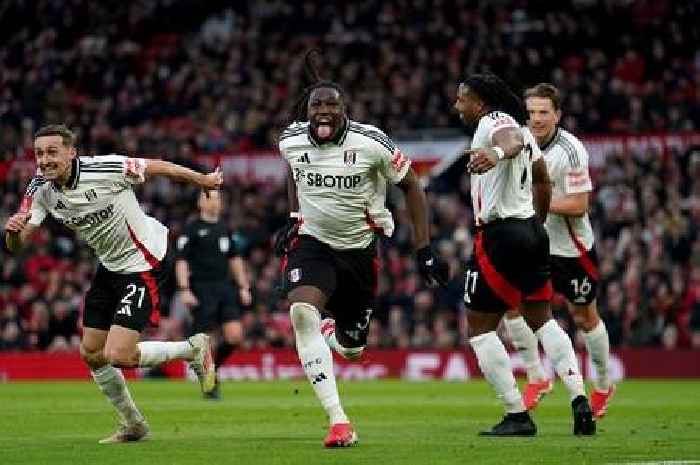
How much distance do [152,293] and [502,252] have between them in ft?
8.91

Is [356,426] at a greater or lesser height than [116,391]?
lesser

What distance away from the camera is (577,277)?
552 inches

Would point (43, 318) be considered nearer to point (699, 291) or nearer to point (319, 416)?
point (699, 291)

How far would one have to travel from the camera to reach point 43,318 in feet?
92.9

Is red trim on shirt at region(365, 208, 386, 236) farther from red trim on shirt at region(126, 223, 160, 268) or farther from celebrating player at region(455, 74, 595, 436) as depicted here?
red trim on shirt at region(126, 223, 160, 268)

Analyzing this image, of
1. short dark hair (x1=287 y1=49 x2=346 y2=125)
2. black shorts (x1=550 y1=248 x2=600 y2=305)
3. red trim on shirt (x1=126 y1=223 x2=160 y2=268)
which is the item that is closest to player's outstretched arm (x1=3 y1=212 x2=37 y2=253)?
red trim on shirt (x1=126 y1=223 x2=160 y2=268)

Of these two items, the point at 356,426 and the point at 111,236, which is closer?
the point at 111,236

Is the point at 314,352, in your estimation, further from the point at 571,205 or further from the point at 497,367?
the point at 571,205

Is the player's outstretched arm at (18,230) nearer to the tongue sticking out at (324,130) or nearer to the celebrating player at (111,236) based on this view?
the celebrating player at (111,236)

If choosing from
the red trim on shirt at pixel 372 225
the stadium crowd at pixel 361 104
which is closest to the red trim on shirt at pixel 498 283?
the red trim on shirt at pixel 372 225

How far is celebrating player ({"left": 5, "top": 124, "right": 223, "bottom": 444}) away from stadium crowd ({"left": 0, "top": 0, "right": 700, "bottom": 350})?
13.8m

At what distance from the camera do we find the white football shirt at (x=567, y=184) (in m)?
13.6

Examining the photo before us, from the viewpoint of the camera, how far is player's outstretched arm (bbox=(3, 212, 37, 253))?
37.2 feet

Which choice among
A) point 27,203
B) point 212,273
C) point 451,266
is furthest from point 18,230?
point 451,266
